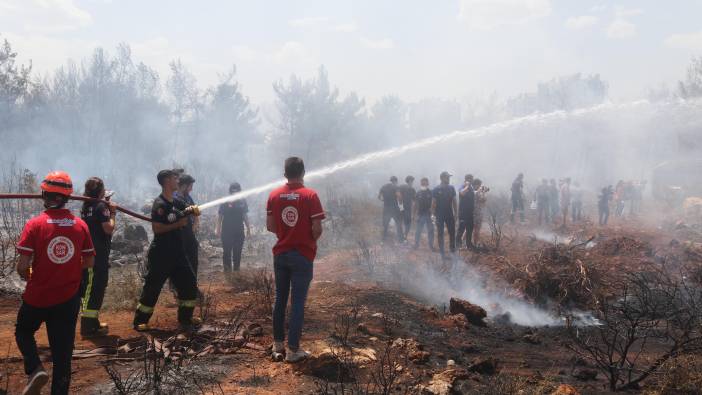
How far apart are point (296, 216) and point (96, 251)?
2.24m

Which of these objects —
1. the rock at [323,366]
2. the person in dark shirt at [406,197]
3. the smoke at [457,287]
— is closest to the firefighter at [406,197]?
the person in dark shirt at [406,197]

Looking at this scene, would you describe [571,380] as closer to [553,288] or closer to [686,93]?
[553,288]

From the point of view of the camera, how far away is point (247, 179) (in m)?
32.5

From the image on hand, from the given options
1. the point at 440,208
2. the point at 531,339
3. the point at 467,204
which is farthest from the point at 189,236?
the point at 467,204

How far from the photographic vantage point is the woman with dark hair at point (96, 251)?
4793 mm

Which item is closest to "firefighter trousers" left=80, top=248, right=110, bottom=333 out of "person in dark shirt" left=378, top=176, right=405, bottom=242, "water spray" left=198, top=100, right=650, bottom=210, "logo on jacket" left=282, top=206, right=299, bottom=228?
"water spray" left=198, top=100, right=650, bottom=210

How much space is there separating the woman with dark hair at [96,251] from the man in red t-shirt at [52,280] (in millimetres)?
1510

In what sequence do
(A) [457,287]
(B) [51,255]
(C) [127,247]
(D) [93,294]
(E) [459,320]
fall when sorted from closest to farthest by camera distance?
(B) [51,255], (D) [93,294], (E) [459,320], (A) [457,287], (C) [127,247]

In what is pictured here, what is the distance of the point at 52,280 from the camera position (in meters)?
3.18

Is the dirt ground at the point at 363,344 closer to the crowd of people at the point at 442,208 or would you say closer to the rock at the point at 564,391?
the rock at the point at 564,391

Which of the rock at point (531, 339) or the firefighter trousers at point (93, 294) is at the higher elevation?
the firefighter trousers at point (93, 294)

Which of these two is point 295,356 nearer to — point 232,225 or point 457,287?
point 232,225

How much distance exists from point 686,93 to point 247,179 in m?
31.3

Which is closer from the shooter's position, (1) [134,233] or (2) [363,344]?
(2) [363,344]
